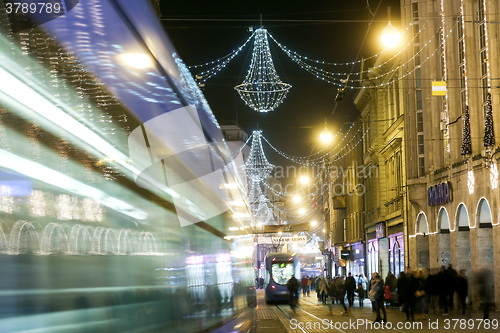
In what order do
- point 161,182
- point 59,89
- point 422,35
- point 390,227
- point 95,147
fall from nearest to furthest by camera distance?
point 59,89 < point 95,147 < point 161,182 < point 422,35 < point 390,227

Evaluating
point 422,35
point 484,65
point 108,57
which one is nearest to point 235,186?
point 108,57

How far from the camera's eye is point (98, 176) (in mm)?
3385

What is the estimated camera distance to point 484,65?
76.0ft

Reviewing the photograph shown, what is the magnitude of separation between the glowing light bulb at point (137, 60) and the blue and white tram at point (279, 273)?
3450 centimetres

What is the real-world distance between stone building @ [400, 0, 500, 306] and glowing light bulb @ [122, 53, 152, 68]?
18.6m

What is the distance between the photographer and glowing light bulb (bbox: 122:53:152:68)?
12.8 feet

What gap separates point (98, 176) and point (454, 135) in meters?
24.5

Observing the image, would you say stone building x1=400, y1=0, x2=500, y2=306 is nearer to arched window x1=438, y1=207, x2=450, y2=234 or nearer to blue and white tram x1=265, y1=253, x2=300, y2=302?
arched window x1=438, y1=207, x2=450, y2=234

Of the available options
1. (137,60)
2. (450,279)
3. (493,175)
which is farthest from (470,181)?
(137,60)

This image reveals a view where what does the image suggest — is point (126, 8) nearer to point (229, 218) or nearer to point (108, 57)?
point (108, 57)

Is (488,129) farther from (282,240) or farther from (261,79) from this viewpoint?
(282,240)

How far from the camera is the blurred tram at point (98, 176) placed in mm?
2574

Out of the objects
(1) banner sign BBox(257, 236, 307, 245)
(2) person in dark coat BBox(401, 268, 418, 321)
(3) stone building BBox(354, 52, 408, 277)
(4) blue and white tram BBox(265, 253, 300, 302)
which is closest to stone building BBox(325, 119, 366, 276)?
(3) stone building BBox(354, 52, 408, 277)

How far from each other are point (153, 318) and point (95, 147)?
1.34m
